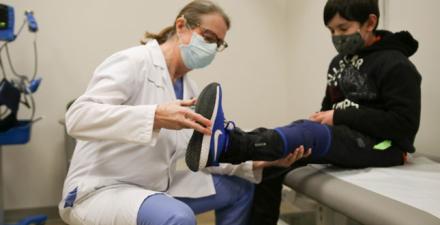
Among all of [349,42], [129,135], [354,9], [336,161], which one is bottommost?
[336,161]

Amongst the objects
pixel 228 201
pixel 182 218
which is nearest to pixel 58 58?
pixel 228 201

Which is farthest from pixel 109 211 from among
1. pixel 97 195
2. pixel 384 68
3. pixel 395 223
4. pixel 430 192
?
pixel 384 68

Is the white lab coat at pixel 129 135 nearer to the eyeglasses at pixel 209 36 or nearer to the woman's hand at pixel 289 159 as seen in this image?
the woman's hand at pixel 289 159

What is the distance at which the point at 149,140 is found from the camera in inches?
41.8

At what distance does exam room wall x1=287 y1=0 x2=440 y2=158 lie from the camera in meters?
1.74

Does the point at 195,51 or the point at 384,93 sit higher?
the point at 195,51

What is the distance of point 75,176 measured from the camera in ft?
4.08

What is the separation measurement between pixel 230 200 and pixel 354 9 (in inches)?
32.0

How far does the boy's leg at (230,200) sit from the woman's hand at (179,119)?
449 mm

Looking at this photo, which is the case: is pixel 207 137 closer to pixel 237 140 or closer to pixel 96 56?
pixel 237 140

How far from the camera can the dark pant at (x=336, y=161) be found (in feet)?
4.39

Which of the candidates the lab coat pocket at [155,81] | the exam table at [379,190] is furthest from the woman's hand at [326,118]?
the lab coat pocket at [155,81]

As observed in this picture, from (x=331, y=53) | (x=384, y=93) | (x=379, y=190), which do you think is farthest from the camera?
(x=331, y=53)

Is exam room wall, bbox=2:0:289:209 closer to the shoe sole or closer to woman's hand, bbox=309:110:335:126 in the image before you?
woman's hand, bbox=309:110:335:126
